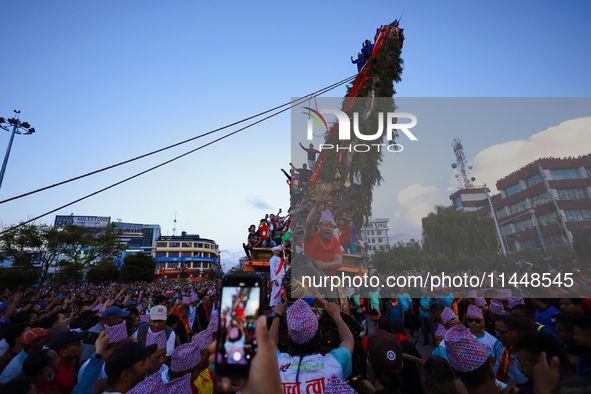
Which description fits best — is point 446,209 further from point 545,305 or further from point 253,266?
point 253,266

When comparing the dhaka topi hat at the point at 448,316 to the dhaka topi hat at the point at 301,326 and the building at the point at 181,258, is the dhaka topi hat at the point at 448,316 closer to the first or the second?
the dhaka topi hat at the point at 301,326

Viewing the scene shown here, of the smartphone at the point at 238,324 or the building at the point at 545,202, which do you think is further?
the building at the point at 545,202

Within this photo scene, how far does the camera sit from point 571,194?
30.9 ft

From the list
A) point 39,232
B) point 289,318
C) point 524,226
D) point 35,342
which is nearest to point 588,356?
point 289,318

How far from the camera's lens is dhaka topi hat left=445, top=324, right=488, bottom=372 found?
90.4 inches

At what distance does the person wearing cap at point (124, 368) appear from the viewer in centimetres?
252

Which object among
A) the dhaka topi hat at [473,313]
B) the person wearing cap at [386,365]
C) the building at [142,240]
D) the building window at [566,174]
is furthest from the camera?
the building at [142,240]

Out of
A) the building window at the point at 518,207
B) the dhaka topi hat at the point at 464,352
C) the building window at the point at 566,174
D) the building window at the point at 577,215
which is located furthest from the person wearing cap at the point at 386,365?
the building window at the point at 518,207

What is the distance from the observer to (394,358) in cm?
252

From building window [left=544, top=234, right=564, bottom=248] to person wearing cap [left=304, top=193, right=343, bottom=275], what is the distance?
952 centimetres

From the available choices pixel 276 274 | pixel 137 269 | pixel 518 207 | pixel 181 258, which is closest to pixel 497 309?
pixel 276 274

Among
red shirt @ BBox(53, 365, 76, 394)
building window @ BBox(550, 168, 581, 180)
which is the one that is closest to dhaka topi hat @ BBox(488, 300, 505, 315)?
red shirt @ BBox(53, 365, 76, 394)

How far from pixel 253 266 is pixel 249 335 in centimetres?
903

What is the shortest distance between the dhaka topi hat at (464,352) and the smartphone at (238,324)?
85.0 inches
